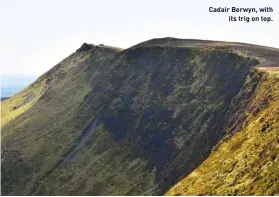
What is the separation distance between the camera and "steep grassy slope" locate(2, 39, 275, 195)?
88625 mm

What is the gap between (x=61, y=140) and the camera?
121m

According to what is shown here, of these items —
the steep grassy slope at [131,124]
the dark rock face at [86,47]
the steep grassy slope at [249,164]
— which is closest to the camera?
the steep grassy slope at [249,164]

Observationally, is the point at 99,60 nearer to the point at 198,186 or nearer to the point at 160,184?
the point at 160,184

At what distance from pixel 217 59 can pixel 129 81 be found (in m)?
30.9

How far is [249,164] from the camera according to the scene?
52250mm

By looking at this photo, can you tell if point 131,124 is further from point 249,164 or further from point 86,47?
point 86,47

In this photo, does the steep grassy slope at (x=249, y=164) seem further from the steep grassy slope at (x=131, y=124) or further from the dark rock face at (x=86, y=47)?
the dark rock face at (x=86, y=47)

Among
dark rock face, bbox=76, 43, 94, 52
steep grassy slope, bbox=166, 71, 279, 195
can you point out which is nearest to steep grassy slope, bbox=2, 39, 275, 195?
steep grassy slope, bbox=166, 71, 279, 195

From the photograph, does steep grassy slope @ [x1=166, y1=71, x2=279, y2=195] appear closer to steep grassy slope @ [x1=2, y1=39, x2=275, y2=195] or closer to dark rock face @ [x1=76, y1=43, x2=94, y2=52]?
steep grassy slope @ [x1=2, y1=39, x2=275, y2=195]

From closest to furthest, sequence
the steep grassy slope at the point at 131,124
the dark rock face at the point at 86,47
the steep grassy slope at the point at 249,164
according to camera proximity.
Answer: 1. the steep grassy slope at the point at 249,164
2. the steep grassy slope at the point at 131,124
3. the dark rock face at the point at 86,47

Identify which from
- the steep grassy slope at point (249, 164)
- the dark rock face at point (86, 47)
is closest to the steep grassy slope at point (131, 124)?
the steep grassy slope at point (249, 164)

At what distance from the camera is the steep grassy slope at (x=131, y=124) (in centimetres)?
8862

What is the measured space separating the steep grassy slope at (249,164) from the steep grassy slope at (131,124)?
14029 millimetres

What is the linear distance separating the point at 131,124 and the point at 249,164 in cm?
5963
